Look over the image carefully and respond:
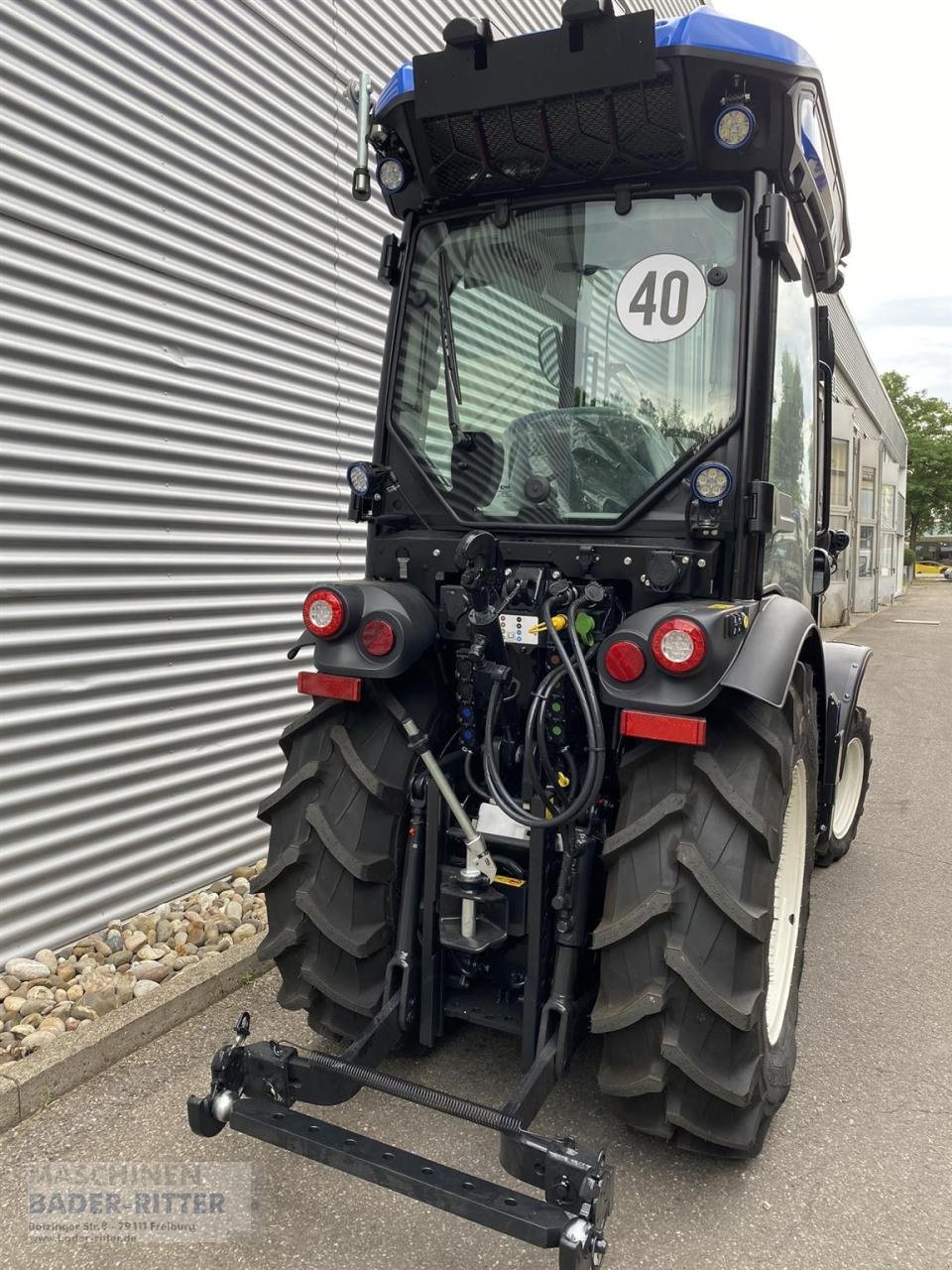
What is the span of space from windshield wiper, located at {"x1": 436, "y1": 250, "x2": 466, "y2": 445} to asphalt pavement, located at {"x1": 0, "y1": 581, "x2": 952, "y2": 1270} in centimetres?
207

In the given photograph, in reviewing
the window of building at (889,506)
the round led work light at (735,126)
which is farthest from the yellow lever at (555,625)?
the window of building at (889,506)

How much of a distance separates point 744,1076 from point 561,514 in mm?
1578

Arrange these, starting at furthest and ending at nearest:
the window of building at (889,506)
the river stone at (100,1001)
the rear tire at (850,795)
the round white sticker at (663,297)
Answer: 1. the window of building at (889,506)
2. the rear tire at (850,795)
3. the river stone at (100,1001)
4. the round white sticker at (663,297)

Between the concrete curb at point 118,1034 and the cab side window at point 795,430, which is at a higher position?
the cab side window at point 795,430

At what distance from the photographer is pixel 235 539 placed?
4.37 m

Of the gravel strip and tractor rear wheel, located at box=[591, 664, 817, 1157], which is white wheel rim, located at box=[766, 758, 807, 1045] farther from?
the gravel strip

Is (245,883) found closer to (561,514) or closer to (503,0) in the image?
(561,514)

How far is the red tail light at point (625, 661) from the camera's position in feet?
7.41

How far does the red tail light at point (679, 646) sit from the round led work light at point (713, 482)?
1.31 ft

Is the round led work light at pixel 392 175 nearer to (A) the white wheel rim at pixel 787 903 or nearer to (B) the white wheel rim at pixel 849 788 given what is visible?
(A) the white wheel rim at pixel 787 903

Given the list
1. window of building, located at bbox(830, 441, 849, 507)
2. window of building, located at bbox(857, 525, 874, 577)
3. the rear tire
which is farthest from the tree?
the rear tire

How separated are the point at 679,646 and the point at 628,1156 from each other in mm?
1391

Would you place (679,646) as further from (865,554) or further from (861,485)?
(865,554)

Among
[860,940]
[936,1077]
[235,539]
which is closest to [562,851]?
[936,1077]
